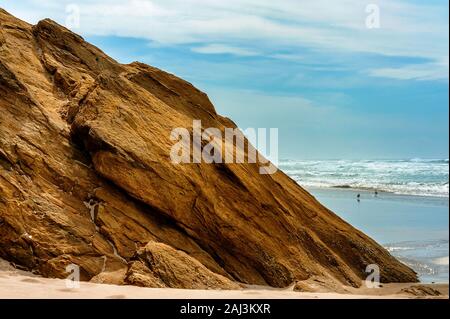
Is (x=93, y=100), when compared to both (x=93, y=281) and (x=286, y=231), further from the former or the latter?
(x=286, y=231)

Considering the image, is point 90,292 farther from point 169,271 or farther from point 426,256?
point 426,256

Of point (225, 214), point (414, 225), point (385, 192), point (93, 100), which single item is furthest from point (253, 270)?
point (385, 192)

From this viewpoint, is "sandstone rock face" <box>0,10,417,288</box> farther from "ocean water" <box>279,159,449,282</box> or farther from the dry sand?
"ocean water" <box>279,159,449,282</box>

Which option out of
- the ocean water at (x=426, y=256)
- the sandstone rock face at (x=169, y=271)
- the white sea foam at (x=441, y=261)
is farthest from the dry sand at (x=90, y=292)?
the white sea foam at (x=441, y=261)

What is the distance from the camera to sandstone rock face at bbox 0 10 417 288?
10.1 m

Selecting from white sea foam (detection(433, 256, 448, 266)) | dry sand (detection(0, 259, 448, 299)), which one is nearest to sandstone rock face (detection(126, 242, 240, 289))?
dry sand (detection(0, 259, 448, 299))

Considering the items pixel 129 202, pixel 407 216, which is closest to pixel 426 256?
pixel 129 202

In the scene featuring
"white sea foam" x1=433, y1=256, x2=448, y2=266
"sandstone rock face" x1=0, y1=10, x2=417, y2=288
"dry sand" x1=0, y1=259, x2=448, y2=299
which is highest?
"sandstone rock face" x1=0, y1=10, x2=417, y2=288

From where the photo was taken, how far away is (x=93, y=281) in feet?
32.1

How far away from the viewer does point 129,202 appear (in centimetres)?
1105

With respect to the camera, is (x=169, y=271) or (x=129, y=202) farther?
(x=129, y=202)

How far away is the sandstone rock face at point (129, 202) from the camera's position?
10.1m

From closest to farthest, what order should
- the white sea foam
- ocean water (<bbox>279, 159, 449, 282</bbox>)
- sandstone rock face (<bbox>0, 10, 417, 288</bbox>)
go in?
sandstone rock face (<bbox>0, 10, 417, 288</bbox>), the white sea foam, ocean water (<bbox>279, 159, 449, 282</bbox>)

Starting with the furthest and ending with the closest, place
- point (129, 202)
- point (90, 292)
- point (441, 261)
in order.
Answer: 1. point (441, 261)
2. point (129, 202)
3. point (90, 292)
